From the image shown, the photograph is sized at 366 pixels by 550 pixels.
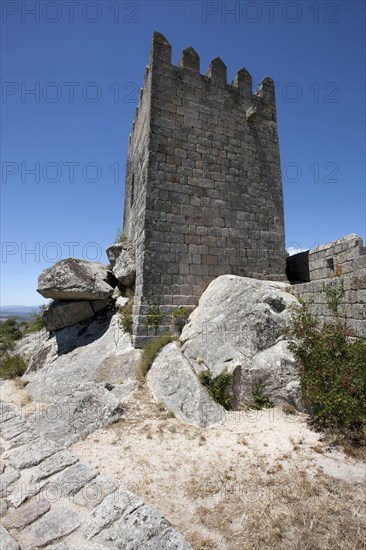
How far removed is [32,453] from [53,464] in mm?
565

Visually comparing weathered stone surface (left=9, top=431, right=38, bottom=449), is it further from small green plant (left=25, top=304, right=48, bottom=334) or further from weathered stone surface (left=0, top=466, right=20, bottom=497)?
small green plant (left=25, top=304, right=48, bottom=334)

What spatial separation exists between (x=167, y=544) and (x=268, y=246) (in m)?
7.75

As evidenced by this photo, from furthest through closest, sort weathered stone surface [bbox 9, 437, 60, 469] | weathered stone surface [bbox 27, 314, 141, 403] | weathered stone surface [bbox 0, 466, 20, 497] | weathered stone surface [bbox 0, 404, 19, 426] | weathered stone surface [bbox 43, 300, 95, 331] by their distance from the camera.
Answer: weathered stone surface [bbox 43, 300, 95, 331] → weathered stone surface [bbox 27, 314, 141, 403] → weathered stone surface [bbox 0, 404, 19, 426] → weathered stone surface [bbox 9, 437, 60, 469] → weathered stone surface [bbox 0, 466, 20, 497]

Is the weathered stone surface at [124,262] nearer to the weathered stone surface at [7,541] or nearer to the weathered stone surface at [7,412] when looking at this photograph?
the weathered stone surface at [7,412]

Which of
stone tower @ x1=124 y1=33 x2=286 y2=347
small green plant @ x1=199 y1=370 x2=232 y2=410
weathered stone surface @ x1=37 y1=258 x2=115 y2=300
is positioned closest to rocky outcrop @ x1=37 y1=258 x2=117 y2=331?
weathered stone surface @ x1=37 y1=258 x2=115 y2=300

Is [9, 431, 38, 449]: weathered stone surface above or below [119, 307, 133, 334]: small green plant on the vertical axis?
below

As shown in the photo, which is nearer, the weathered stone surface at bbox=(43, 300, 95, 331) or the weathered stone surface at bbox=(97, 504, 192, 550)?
the weathered stone surface at bbox=(97, 504, 192, 550)

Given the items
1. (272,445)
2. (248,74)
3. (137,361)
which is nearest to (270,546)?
(272,445)

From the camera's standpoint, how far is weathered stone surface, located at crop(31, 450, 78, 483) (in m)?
3.71

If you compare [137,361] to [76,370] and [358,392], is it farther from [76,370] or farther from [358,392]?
[358,392]

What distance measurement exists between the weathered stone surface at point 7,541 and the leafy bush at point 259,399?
374 cm

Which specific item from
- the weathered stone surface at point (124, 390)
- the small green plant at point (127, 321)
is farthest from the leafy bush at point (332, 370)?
the small green plant at point (127, 321)

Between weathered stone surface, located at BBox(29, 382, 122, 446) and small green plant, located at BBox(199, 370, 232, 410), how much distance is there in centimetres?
168

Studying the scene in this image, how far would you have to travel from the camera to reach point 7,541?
274cm
